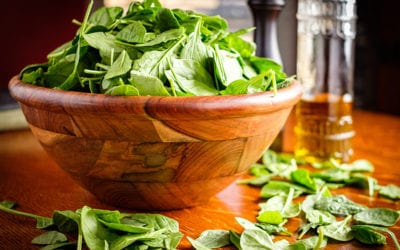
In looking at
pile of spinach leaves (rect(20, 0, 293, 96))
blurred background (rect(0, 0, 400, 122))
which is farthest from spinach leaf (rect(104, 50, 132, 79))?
blurred background (rect(0, 0, 400, 122))

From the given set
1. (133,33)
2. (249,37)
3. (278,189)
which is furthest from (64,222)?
(249,37)

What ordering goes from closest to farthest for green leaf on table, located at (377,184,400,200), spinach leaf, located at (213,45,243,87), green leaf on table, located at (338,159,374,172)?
spinach leaf, located at (213,45,243,87) → green leaf on table, located at (377,184,400,200) → green leaf on table, located at (338,159,374,172)

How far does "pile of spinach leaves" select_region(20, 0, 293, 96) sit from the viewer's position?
0.85 meters

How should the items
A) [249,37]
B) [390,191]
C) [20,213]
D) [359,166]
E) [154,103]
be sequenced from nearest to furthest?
[154,103]
[20,213]
[390,191]
[359,166]
[249,37]

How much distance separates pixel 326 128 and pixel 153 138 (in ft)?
1.84

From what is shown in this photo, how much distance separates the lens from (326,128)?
50.9 inches

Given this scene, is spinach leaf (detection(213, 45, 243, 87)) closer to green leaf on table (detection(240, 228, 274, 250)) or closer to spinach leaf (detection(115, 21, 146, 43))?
spinach leaf (detection(115, 21, 146, 43))

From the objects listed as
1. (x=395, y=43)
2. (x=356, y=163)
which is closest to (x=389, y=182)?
(x=356, y=163)

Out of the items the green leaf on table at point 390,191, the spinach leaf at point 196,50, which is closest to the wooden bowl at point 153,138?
the spinach leaf at point 196,50

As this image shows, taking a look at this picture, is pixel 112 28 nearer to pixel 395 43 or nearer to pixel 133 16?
pixel 133 16

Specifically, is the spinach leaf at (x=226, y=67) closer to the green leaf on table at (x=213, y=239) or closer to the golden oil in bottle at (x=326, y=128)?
the green leaf on table at (x=213, y=239)

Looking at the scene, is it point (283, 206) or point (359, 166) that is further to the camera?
point (359, 166)

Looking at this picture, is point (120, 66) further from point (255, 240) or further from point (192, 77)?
point (255, 240)

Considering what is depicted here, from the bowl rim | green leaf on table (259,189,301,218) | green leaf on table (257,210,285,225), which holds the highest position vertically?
the bowl rim
